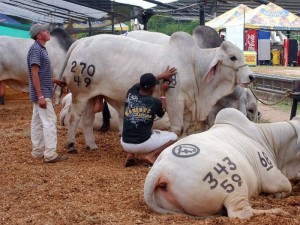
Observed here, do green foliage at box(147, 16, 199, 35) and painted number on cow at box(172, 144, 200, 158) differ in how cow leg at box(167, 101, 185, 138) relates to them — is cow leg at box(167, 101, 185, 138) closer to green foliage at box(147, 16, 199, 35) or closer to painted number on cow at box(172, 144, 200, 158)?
painted number on cow at box(172, 144, 200, 158)

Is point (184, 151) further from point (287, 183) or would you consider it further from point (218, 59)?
point (218, 59)

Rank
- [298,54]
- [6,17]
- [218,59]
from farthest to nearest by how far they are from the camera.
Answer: [298,54], [6,17], [218,59]

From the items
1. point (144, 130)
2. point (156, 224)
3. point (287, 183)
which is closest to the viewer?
point (156, 224)

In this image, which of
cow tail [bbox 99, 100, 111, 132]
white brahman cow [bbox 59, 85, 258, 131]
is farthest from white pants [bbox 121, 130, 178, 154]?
cow tail [bbox 99, 100, 111, 132]

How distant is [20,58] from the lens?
13258mm

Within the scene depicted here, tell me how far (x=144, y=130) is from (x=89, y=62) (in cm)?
168

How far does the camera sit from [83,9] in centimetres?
1750

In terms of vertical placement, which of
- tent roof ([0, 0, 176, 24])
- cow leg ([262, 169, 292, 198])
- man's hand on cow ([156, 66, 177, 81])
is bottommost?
cow leg ([262, 169, 292, 198])

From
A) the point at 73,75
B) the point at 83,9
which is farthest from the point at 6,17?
the point at 73,75

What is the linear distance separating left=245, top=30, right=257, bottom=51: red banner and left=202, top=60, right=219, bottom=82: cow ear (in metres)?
23.6

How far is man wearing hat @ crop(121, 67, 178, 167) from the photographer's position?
7254 millimetres

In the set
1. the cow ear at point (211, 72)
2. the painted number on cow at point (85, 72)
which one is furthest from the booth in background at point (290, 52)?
the painted number on cow at point (85, 72)

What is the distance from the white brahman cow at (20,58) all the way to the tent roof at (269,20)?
17.7m

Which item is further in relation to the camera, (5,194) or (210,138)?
(5,194)
